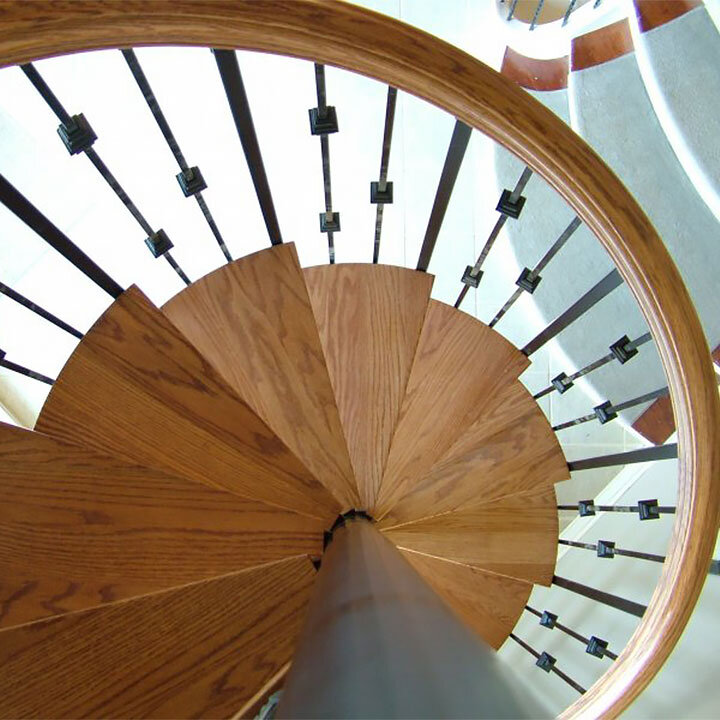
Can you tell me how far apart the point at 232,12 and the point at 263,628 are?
1391mm

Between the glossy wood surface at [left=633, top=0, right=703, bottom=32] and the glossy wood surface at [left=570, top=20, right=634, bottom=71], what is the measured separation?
0.34 m

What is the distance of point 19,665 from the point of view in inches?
62.3

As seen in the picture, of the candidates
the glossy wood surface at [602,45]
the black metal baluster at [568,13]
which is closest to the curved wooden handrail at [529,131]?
the glossy wood surface at [602,45]

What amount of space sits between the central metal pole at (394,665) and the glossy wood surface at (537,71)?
9.43ft

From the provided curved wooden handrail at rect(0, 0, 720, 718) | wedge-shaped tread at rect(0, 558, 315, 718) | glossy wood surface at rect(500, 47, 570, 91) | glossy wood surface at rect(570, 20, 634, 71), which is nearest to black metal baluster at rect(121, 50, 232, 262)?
curved wooden handrail at rect(0, 0, 720, 718)

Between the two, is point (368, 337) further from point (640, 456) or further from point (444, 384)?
point (640, 456)

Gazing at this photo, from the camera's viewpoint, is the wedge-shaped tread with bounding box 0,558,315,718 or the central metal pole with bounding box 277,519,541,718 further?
the wedge-shaped tread with bounding box 0,558,315,718

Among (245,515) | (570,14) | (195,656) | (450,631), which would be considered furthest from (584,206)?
(570,14)

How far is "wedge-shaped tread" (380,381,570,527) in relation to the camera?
2.31m

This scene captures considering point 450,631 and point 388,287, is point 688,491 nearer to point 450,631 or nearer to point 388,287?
point 388,287

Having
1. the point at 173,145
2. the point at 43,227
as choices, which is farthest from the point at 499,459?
the point at 43,227

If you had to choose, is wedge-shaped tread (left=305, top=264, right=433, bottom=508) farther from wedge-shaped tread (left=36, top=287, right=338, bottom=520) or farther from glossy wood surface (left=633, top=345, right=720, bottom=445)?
glossy wood surface (left=633, top=345, right=720, bottom=445)

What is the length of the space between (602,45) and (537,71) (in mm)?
389

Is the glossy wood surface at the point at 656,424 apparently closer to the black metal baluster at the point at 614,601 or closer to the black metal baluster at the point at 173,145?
the black metal baluster at the point at 614,601
